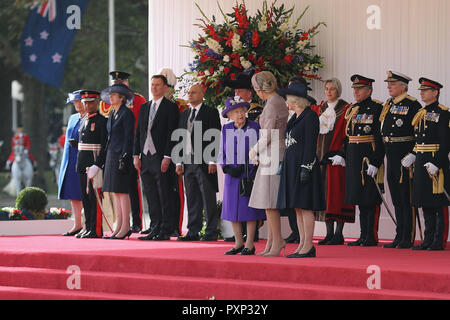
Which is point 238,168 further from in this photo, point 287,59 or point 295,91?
point 287,59

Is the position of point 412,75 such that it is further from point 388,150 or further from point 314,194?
point 314,194

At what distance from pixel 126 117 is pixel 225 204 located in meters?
1.93

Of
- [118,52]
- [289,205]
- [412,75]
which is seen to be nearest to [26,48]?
[118,52]

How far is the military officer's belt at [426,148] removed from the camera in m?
9.05

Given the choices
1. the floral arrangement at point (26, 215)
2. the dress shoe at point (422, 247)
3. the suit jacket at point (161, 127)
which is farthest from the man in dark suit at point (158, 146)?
the dress shoe at point (422, 247)

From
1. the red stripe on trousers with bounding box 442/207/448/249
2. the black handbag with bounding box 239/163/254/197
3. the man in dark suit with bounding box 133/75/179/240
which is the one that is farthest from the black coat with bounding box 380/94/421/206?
the man in dark suit with bounding box 133/75/179/240

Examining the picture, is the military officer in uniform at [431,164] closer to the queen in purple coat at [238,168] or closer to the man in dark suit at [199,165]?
the queen in purple coat at [238,168]

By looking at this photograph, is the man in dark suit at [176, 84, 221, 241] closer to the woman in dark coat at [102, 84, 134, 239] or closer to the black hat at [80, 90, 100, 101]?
the woman in dark coat at [102, 84, 134, 239]

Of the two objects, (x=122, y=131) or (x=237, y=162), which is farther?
(x=122, y=131)

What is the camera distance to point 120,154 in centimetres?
1036

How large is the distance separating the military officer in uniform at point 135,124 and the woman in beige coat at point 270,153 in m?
2.60

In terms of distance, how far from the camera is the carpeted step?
23.1ft

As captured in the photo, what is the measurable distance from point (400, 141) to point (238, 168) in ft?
5.51

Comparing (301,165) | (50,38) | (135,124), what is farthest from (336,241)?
(50,38)
